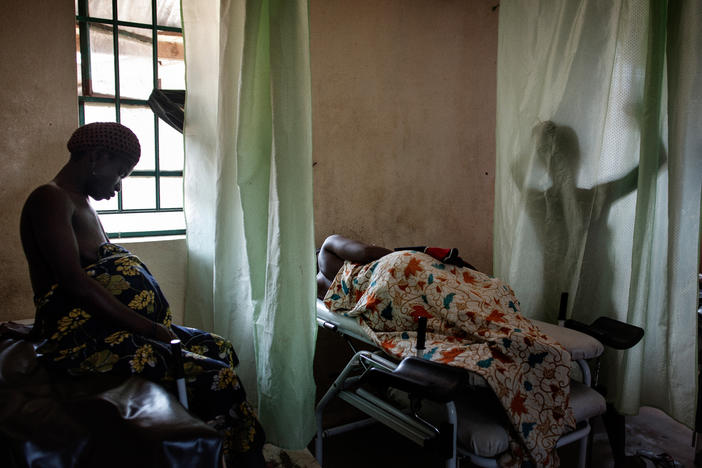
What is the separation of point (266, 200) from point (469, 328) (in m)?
0.96

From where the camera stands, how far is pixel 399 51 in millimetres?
3332

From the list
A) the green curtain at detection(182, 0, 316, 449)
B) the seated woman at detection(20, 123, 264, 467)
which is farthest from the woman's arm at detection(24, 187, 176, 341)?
the green curtain at detection(182, 0, 316, 449)

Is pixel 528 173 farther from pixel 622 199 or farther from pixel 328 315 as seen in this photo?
pixel 328 315

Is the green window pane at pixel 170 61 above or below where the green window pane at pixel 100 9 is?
below

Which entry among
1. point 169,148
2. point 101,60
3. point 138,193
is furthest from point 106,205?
point 101,60

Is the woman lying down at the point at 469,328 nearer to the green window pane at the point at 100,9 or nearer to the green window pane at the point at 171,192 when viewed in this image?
the green window pane at the point at 171,192

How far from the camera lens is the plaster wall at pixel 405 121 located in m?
3.14

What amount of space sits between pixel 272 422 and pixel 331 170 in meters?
1.62

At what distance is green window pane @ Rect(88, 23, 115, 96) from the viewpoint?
264 cm

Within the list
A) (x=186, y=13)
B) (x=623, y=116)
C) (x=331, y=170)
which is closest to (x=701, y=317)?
(x=623, y=116)

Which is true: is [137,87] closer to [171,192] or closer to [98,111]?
[98,111]

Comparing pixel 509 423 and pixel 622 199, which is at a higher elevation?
pixel 622 199

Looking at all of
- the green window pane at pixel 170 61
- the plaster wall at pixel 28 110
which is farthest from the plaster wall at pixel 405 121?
the plaster wall at pixel 28 110

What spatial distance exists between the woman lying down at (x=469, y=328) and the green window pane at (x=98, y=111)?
1.42 meters
